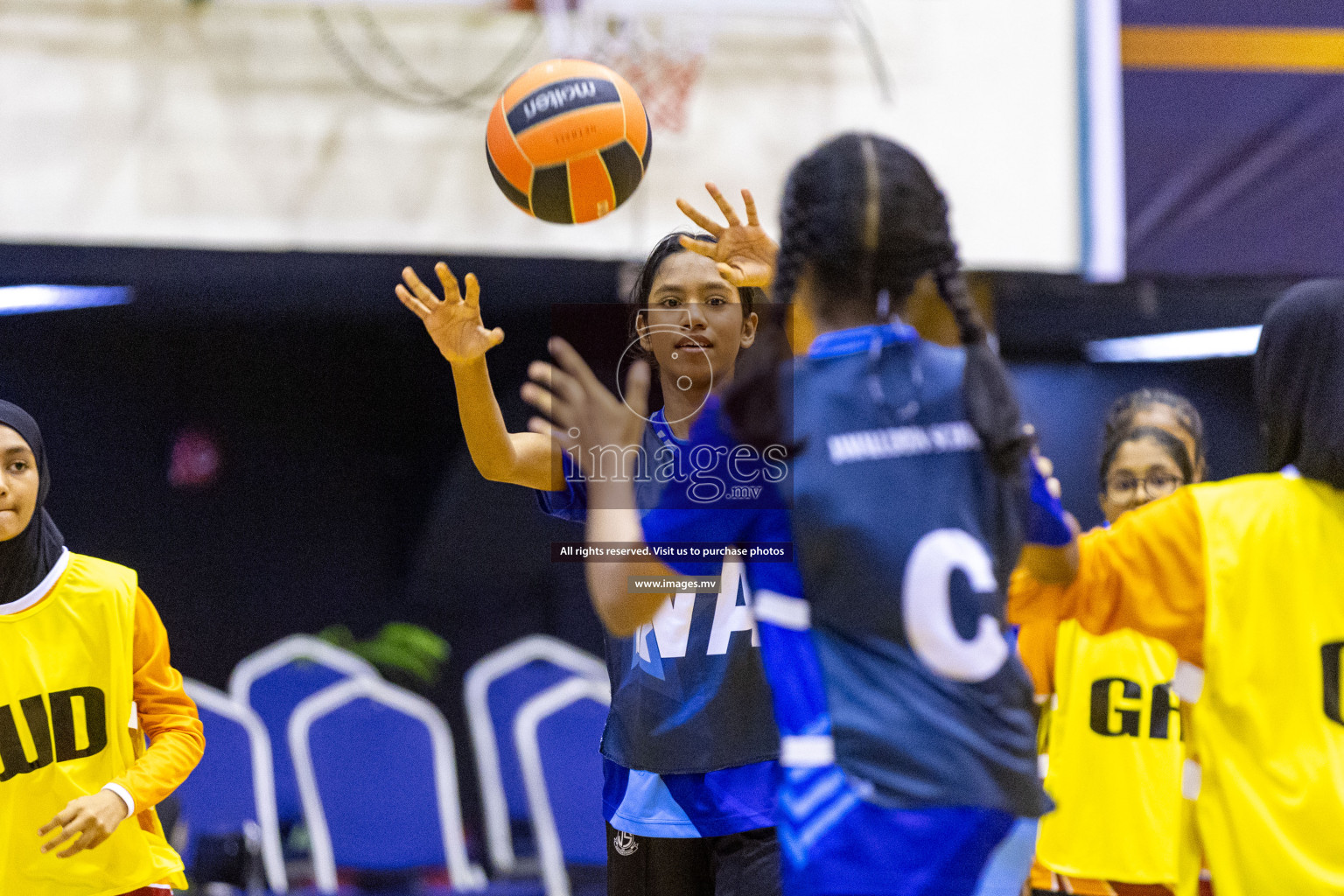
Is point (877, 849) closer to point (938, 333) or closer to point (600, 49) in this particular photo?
point (938, 333)

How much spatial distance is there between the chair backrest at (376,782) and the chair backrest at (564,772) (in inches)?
14.3

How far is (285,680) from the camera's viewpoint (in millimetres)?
5930

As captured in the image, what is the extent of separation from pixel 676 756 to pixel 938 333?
117 centimetres

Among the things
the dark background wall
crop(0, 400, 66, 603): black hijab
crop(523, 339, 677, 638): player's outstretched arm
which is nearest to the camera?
crop(523, 339, 677, 638): player's outstretched arm

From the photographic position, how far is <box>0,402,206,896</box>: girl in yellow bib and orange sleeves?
2666 mm

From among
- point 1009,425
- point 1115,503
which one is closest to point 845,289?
point 1009,425

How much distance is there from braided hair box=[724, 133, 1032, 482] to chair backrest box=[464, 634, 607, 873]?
446 cm

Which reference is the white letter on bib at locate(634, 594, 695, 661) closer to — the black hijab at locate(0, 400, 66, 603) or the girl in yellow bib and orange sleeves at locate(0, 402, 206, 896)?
the girl in yellow bib and orange sleeves at locate(0, 402, 206, 896)

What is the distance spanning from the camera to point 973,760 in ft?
5.56

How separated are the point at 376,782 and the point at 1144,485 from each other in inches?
156

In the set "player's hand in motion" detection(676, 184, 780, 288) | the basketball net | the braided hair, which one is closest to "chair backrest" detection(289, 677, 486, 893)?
the basketball net

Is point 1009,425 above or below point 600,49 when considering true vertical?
below

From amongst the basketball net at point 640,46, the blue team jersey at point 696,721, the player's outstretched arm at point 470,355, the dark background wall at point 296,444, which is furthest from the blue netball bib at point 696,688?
the basketball net at point 640,46

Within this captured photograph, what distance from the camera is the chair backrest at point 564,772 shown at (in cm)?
580
